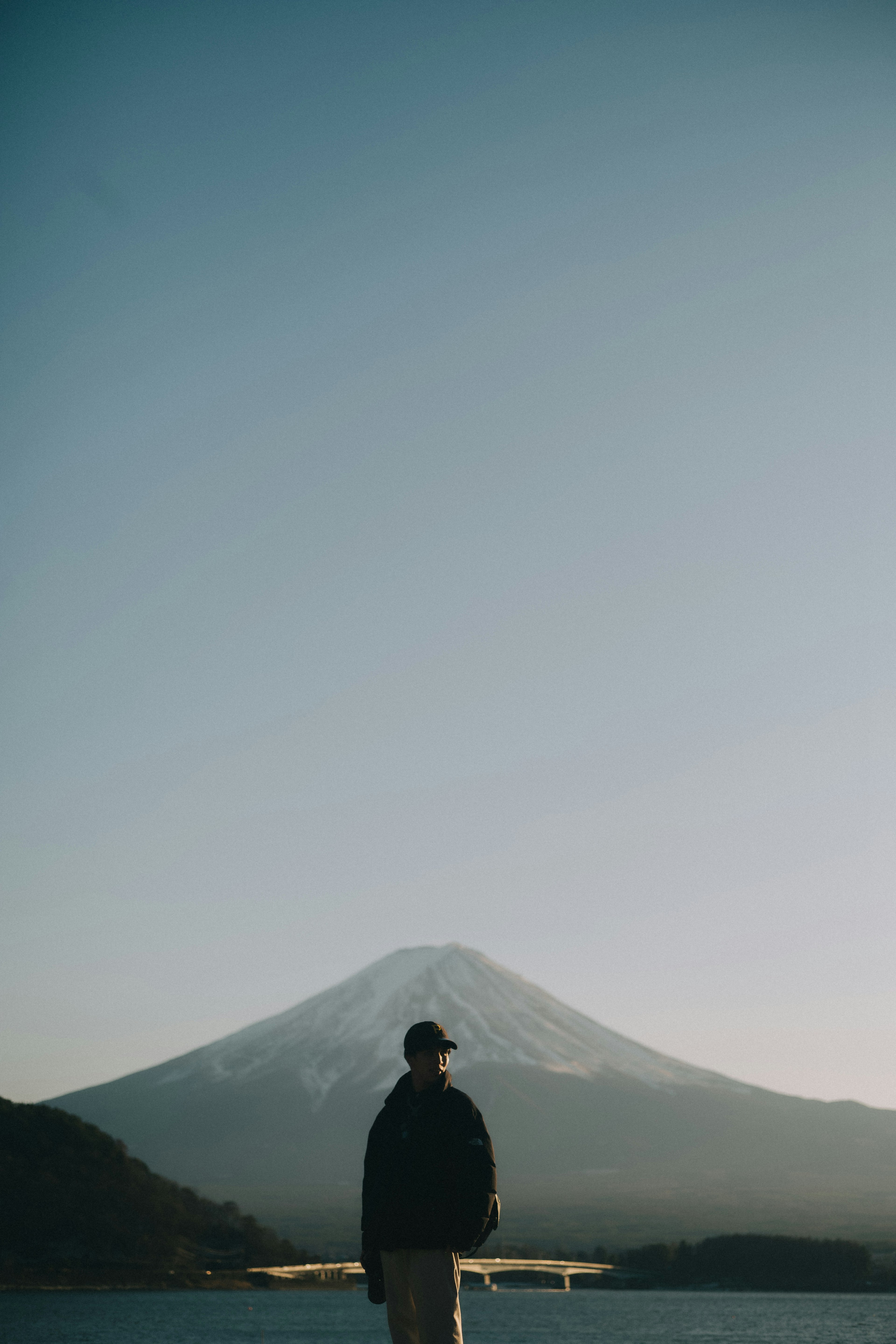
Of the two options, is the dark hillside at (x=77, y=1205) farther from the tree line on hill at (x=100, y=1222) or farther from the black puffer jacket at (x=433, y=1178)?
the black puffer jacket at (x=433, y=1178)

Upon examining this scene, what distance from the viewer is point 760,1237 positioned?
573ft

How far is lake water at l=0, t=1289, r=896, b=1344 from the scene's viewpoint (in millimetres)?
73812

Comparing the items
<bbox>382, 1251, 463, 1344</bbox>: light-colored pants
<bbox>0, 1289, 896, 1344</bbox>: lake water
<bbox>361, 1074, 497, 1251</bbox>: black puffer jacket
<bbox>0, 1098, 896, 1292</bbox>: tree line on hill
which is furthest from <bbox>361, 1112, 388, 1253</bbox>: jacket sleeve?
<bbox>0, 1098, 896, 1292</bbox>: tree line on hill

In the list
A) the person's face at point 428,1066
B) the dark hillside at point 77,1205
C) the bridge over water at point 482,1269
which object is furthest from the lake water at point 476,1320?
the person's face at point 428,1066

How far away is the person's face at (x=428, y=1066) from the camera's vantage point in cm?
468

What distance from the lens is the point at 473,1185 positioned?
4504 millimetres

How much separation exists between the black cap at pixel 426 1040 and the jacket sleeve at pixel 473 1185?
25 cm

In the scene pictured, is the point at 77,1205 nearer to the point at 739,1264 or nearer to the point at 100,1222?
the point at 100,1222

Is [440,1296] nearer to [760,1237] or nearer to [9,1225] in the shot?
[9,1225]

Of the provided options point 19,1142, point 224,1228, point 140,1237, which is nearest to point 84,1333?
point 19,1142

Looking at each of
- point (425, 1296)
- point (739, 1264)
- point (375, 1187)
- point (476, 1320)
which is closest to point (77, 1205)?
point (476, 1320)

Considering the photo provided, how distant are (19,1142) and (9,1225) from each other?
801 centimetres

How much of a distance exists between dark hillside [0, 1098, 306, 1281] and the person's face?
103 meters

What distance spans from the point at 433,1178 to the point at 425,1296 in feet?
1.36
